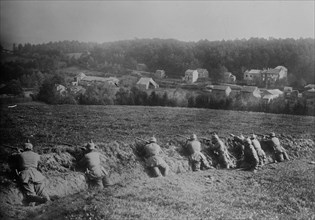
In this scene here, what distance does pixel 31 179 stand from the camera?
6.98m

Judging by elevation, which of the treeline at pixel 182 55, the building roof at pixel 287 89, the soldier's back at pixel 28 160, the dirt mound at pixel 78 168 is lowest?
the dirt mound at pixel 78 168

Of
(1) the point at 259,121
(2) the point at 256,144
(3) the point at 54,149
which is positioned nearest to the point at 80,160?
(3) the point at 54,149

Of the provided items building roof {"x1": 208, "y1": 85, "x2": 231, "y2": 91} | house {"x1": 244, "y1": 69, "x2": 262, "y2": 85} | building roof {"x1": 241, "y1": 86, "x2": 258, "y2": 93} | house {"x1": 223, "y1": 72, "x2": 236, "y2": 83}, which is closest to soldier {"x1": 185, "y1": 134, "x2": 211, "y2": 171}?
building roof {"x1": 208, "y1": 85, "x2": 231, "y2": 91}

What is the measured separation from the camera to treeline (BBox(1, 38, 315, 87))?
9203 mm

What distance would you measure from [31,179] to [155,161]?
342 centimetres

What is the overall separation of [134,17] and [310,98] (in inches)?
500

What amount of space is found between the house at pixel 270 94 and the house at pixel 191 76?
5.50 metres

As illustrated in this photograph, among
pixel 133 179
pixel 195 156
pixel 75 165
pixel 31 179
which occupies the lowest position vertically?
pixel 133 179

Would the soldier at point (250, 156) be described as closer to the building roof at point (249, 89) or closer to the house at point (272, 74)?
the building roof at point (249, 89)

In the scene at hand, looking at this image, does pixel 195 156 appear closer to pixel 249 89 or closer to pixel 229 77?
pixel 229 77

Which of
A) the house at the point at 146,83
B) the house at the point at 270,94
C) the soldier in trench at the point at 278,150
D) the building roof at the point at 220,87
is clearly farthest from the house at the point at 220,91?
the house at the point at 146,83

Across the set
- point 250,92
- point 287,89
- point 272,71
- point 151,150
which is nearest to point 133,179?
point 151,150

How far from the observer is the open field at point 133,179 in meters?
6.93

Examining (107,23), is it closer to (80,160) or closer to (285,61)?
(80,160)
